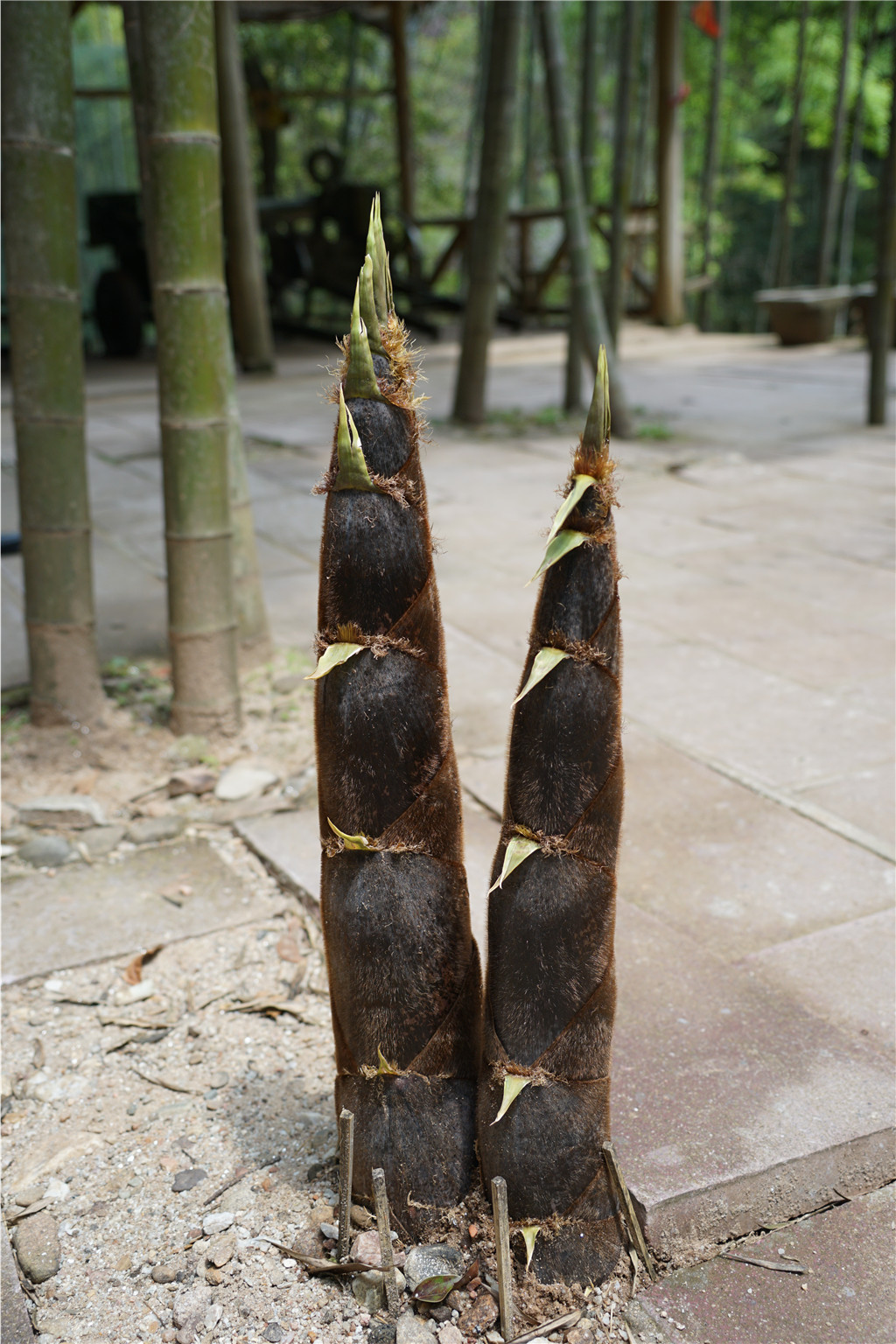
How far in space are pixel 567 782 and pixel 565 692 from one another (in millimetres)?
111

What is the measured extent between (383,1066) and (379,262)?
99 cm

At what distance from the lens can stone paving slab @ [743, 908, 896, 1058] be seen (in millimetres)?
2039

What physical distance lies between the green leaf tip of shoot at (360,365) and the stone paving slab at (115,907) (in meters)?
1.45

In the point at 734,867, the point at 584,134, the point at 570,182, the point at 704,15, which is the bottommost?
the point at 734,867

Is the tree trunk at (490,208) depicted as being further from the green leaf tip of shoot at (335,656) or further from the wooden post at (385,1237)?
the wooden post at (385,1237)

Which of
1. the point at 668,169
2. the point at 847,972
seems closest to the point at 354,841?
the point at 847,972

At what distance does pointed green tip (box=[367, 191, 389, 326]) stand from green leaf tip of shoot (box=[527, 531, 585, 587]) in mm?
311

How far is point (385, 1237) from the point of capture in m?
1.48

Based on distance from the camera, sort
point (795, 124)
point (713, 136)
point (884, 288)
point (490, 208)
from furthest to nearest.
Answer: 1. point (713, 136)
2. point (795, 124)
3. point (884, 288)
4. point (490, 208)

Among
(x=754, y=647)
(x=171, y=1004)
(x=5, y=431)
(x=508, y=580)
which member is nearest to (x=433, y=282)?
(x=5, y=431)

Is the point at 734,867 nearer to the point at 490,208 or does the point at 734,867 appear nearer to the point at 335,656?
the point at 335,656

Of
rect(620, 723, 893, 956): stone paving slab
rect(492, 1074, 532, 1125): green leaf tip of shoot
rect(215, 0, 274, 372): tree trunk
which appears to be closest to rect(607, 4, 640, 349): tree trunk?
rect(215, 0, 274, 372): tree trunk

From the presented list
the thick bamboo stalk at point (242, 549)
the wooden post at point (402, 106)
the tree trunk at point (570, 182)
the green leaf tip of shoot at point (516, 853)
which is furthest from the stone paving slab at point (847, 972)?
the wooden post at point (402, 106)

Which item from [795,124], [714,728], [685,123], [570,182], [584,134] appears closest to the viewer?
[714,728]
